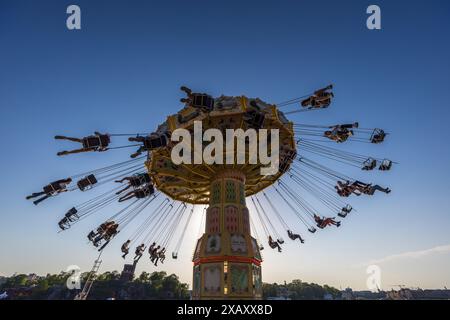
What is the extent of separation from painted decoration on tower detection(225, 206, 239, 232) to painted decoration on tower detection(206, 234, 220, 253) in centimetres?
97

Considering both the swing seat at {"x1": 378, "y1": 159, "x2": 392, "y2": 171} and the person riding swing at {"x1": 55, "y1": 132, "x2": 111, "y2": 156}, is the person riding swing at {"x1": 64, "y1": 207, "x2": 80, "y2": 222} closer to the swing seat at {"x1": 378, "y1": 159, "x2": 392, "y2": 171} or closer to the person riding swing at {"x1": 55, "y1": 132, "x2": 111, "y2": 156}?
the person riding swing at {"x1": 55, "y1": 132, "x2": 111, "y2": 156}

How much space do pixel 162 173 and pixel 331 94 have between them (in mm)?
12989

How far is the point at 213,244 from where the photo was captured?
17.4 meters

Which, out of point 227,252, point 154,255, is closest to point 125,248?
point 154,255

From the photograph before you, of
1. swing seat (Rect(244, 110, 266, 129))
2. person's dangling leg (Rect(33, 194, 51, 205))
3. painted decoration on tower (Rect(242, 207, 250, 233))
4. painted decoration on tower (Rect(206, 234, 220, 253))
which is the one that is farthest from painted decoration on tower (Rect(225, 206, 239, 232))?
Result: person's dangling leg (Rect(33, 194, 51, 205))

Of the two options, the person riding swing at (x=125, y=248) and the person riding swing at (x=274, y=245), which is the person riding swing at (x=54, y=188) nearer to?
the person riding swing at (x=125, y=248)

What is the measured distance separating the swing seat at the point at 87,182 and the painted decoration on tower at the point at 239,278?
9.62 m

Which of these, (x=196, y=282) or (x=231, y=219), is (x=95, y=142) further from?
(x=196, y=282)

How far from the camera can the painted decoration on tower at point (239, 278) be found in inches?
627

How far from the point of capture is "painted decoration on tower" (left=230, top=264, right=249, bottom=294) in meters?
15.9

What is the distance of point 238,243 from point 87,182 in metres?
9.79

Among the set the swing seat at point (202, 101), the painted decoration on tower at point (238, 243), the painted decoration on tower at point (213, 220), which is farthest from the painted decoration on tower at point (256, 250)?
the swing seat at point (202, 101)

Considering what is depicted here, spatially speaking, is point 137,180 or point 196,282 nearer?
point 137,180
